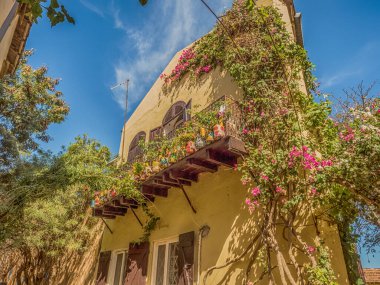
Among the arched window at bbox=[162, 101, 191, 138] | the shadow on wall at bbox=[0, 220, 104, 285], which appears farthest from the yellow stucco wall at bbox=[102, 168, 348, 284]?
the shadow on wall at bbox=[0, 220, 104, 285]

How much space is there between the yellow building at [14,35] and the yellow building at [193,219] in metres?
4.03

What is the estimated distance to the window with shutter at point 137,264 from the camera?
7.50 metres

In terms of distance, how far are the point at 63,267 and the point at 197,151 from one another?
9160mm

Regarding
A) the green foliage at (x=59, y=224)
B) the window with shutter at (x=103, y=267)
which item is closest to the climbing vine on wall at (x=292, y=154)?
the window with shutter at (x=103, y=267)

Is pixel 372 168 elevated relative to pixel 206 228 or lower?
elevated

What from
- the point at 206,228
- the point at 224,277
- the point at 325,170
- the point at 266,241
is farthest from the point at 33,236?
the point at 325,170

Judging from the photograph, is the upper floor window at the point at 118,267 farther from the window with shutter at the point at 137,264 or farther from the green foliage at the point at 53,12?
the green foliage at the point at 53,12

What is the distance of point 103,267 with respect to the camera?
9.33m

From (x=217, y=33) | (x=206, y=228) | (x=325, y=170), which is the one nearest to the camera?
(x=325, y=170)

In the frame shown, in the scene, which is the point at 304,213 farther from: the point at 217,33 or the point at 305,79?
the point at 217,33

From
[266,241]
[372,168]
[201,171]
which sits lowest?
[266,241]

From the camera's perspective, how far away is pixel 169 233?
24.0 ft

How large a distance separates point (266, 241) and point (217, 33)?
653 cm

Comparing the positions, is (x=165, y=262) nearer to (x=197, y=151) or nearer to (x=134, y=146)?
(x=197, y=151)
